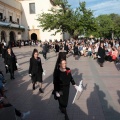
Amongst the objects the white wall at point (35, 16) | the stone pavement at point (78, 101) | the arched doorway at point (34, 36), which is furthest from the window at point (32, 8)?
the stone pavement at point (78, 101)

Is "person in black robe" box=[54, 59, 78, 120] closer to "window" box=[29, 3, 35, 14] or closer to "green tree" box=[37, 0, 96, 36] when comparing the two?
"green tree" box=[37, 0, 96, 36]

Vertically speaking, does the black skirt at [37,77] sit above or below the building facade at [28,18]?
below

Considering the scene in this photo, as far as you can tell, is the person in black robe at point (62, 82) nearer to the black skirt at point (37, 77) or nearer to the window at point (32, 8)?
the black skirt at point (37, 77)

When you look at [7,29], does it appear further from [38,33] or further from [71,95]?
[71,95]

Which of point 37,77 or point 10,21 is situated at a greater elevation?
point 10,21

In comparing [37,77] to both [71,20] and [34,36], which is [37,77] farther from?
[34,36]

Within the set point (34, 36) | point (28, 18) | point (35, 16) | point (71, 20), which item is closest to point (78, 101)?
point (71, 20)

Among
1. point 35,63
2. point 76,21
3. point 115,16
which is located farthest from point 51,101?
point 115,16

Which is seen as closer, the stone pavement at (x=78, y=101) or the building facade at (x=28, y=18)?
the stone pavement at (x=78, y=101)

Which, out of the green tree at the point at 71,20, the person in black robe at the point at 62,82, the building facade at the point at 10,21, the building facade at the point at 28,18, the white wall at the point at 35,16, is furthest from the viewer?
the white wall at the point at 35,16

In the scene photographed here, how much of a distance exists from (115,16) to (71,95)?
80.7m

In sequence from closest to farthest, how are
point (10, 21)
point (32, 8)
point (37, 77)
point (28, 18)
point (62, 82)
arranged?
point (62, 82)
point (37, 77)
point (10, 21)
point (32, 8)
point (28, 18)

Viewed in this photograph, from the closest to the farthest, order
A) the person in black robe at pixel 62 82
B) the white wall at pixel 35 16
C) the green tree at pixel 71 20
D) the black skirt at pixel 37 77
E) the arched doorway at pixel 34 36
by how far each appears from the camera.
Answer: the person in black robe at pixel 62 82 → the black skirt at pixel 37 77 → the green tree at pixel 71 20 → the white wall at pixel 35 16 → the arched doorway at pixel 34 36

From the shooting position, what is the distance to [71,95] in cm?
887
